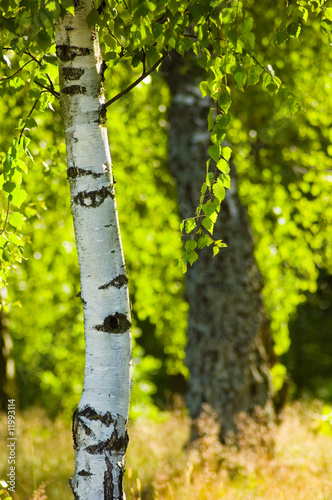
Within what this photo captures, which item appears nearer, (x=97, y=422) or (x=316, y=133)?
(x=97, y=422)

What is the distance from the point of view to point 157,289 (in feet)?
23.4

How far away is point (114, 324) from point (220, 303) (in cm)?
271

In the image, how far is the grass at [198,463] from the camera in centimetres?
334

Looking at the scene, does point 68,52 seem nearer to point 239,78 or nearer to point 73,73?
point 73,73

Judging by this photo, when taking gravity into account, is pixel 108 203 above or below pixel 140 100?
below

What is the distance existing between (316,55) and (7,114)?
12.1 feet

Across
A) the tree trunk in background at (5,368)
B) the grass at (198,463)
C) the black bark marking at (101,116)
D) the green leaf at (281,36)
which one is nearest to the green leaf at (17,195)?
the black bark marking at (101,116)

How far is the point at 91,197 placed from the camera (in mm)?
2107

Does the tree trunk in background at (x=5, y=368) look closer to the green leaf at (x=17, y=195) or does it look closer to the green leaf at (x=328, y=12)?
the green leaf at (x=17, y=195)

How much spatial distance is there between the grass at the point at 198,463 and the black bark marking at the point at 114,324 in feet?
3.06

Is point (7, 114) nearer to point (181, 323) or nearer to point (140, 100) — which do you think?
point (140, 100)

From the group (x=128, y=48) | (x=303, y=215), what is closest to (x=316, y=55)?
(x=303, y=215)

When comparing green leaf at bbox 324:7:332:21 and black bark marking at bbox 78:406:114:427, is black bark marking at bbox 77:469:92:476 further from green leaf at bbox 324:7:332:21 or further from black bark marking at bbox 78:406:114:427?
green leaf at bbox 324:7:332:21

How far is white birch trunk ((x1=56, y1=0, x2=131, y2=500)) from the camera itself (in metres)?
2.07
